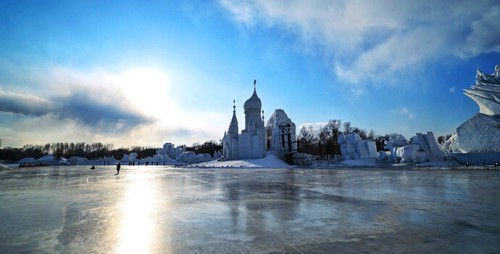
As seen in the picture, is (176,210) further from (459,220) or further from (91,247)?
(459,220)

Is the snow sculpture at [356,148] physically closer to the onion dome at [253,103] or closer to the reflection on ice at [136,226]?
the onion dome at [253,103]

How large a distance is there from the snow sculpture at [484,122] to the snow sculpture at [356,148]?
14271 mm

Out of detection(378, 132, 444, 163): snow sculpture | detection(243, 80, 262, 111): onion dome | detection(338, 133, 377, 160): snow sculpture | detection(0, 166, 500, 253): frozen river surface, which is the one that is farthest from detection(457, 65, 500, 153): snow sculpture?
detection(243, 80, 262, 111): onion dome

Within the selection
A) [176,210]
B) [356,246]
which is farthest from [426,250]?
[176,210]

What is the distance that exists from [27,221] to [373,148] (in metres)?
50.8

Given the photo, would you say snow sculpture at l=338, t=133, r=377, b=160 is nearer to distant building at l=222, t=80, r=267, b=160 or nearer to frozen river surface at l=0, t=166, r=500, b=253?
distant building at l=222, t=80, r=267, b=160

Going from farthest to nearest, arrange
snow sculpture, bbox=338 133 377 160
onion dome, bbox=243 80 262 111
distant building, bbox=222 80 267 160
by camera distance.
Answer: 1. onion dome, bbox=243 80 262 111
2. distant building, bbox=222 80 267 160
3. snow sculpture, bbox=338 133 377 160

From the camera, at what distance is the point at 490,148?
32.2 m

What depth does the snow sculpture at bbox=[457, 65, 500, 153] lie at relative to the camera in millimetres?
32188

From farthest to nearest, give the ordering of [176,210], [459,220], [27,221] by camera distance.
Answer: [176,210] → [27,221] → [459,220]

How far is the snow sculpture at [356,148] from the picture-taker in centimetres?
4811

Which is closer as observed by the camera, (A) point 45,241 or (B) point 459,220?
(A) point 45,241

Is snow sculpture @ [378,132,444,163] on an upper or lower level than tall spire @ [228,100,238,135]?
lower

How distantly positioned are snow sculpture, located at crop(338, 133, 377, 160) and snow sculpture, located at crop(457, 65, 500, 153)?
46.8 feet
